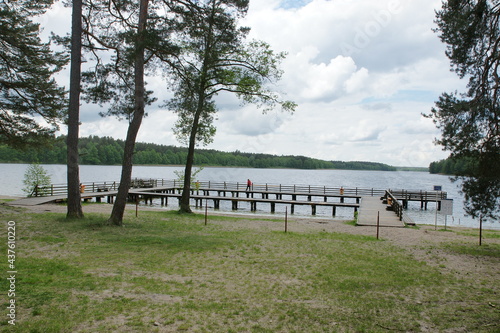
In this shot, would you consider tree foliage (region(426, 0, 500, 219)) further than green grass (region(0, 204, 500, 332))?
Yes

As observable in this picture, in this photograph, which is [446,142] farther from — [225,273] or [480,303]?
[225,273]

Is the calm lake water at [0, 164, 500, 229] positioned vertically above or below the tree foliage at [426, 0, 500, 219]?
below

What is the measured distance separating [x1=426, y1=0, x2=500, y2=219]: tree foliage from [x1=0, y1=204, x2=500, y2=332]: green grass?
7.45 feet

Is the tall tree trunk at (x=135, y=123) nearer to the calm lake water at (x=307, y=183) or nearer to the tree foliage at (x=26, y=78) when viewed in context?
the tree foliage at (x=26, y=78)

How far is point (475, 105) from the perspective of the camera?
1019 centimetres

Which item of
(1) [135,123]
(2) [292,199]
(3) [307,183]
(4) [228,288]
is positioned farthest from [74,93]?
(3) [307,183]

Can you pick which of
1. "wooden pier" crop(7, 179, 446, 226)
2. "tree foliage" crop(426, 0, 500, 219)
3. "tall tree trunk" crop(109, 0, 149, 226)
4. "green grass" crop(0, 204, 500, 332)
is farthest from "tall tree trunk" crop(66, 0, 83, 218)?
"tree foliage" crop(426, 0, 500, 219)

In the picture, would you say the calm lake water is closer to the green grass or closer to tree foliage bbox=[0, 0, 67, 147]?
the green grass

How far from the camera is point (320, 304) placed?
5660mm

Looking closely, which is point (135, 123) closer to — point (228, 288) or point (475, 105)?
point (228, 288)

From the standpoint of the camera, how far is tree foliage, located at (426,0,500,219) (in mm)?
10039

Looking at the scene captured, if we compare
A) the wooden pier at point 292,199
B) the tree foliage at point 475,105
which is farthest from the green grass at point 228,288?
the wooden pier at point 292,199

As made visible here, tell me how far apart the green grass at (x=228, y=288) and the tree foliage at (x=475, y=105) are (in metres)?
2.27

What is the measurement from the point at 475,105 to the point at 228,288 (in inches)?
357
